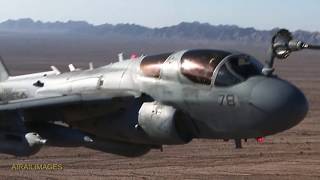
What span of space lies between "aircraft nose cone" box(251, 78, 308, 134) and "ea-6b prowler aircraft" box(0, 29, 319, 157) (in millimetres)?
17

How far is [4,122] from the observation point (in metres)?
13.0

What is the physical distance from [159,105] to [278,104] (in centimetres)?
249

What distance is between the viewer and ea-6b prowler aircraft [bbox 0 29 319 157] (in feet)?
35.1

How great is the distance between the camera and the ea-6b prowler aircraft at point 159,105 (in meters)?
10.7

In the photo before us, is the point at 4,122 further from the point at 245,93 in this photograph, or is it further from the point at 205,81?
the point at 245,93

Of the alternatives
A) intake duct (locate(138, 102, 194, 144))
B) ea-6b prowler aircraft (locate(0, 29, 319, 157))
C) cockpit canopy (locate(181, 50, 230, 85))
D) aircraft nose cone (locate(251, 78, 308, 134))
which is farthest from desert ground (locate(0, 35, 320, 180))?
aircraft nose cone (locate(251, 78, 308, 134))

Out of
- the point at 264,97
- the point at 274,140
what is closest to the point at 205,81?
the point at 264,97

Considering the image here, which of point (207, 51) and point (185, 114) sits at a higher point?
point (207, 51)

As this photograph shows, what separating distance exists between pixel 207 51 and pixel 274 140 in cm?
2455

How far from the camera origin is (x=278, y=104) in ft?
33.8

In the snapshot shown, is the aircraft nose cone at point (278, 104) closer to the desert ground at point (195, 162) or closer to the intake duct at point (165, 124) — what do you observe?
the intake duct at point (165, 124)

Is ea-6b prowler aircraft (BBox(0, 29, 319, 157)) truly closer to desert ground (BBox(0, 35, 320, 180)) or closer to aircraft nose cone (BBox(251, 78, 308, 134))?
aircraft nose cone (BBox(251, 78, 308, 134))

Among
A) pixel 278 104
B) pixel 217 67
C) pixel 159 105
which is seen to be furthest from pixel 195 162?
pixel 278 104

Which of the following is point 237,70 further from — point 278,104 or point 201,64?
point 278,104
